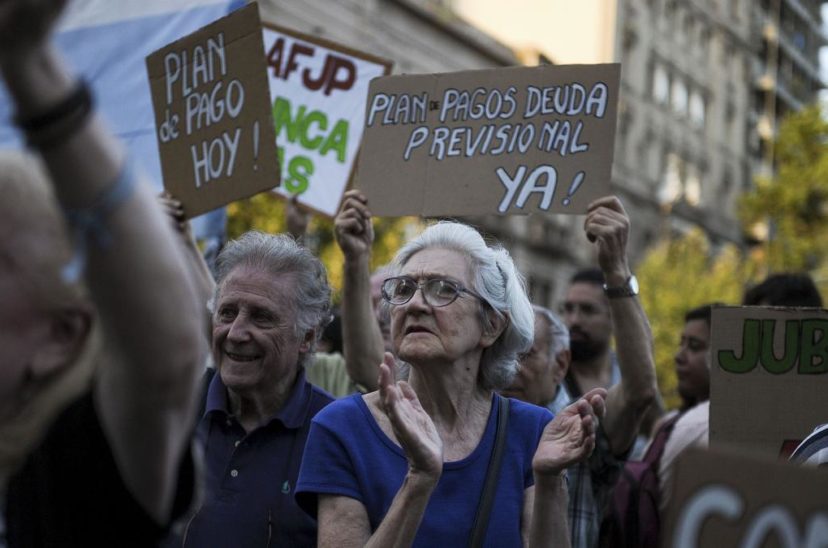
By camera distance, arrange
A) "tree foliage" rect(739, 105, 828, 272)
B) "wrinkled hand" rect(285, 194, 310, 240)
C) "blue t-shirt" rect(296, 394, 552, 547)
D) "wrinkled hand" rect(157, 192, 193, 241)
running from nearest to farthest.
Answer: "blue t-shirt" rect(296, 394, 552, 547) < "wrinkled hand" rect(157, 192, 193, 241) < "wrinkled hand" rect(285, 194, 310, 240) < "tree foliage" rect(739, 105, 828, 272)

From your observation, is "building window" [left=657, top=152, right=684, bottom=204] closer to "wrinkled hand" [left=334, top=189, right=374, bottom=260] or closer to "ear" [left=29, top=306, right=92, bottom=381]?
"wrinkled hand" [left=334, top=189, right=374, bottom=260]

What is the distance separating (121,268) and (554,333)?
3.50m

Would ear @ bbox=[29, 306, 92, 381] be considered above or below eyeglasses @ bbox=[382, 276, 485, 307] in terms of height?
above

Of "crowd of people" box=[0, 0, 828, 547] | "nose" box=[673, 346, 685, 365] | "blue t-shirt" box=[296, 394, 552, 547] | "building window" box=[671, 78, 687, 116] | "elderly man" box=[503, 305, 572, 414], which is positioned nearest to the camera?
"crowd of people" box=[0, 0, 828, 547]

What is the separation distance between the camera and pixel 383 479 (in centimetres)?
335

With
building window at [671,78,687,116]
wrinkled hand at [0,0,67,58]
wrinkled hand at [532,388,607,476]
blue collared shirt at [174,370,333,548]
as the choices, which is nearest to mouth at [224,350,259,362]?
blue collared shirt at [174,370,333,548]

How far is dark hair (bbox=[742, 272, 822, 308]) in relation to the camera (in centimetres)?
538

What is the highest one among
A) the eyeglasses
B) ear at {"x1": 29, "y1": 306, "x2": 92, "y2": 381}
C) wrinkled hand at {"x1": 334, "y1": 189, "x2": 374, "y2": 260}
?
wrinkled hand at {"x1": 334, "y1": 189, "x2": 374, "y2": 260}

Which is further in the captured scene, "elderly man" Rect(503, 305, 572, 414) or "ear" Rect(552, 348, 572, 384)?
"ear" Rect(552, 348, 572, 384)

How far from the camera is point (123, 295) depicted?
1657 millimetres

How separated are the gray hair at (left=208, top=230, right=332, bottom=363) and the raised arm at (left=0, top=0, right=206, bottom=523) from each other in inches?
77.7

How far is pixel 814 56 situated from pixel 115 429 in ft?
217

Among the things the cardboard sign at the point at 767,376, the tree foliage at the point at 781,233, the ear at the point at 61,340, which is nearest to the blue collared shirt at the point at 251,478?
the cardboard sign at the point at 767,376

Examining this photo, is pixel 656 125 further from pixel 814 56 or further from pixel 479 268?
pixel 479 268
